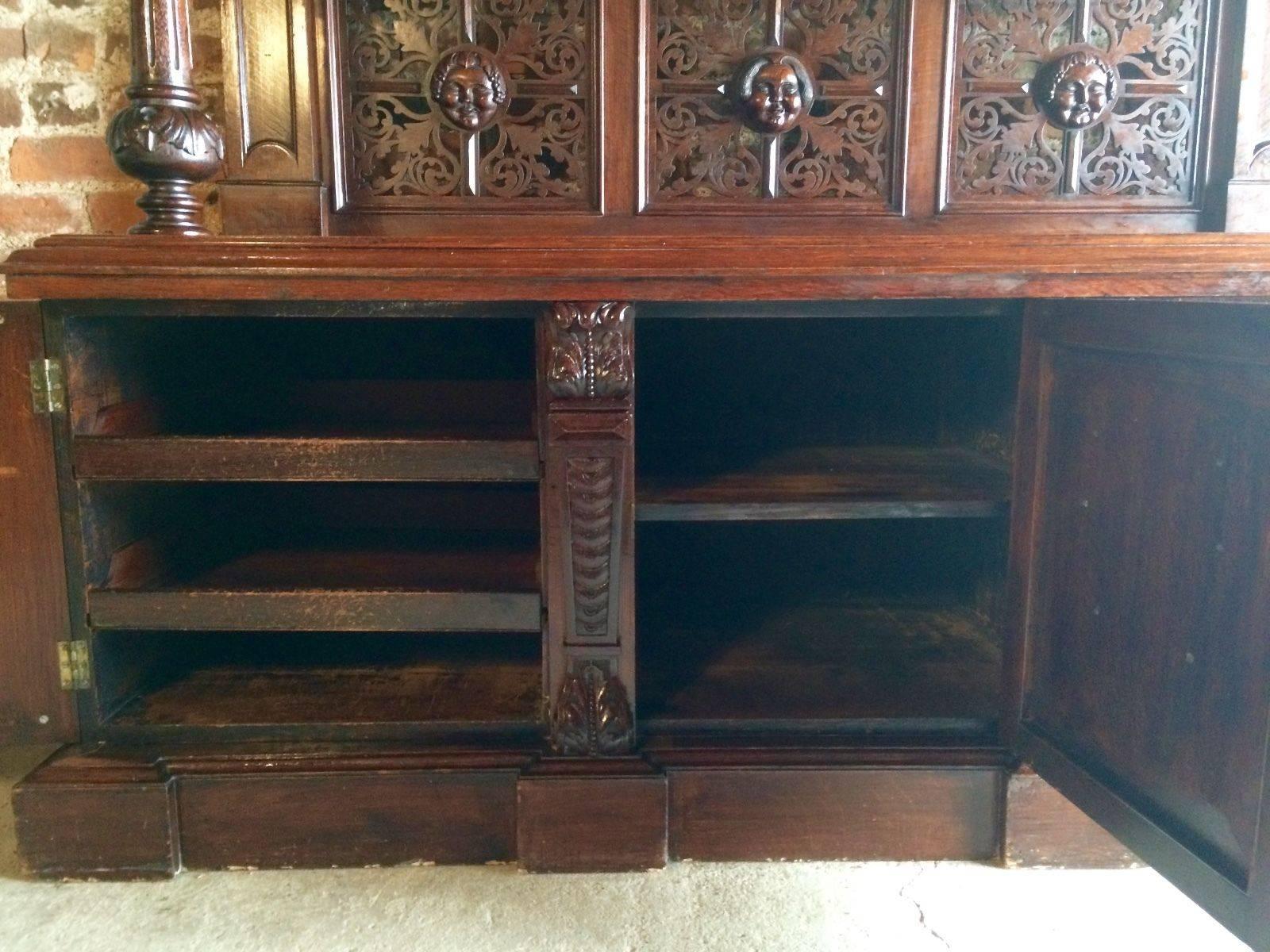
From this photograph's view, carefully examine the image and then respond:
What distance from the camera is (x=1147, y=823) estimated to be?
1.19 meters

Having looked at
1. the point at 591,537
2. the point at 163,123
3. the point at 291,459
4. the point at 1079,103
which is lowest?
the point at 591,537

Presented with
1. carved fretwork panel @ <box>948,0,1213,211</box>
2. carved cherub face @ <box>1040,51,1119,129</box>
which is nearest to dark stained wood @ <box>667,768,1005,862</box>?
carved fretwork panel @ <box>948,0,1213,211</box>

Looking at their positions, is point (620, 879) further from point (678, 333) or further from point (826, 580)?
point (678, 333)

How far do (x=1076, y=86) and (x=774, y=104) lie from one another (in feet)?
1.92

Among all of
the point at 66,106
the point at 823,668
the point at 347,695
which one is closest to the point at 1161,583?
the point at 823,668

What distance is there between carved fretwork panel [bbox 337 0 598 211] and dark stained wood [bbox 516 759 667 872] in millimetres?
1060

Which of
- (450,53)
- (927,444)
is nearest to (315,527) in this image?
(450,53)

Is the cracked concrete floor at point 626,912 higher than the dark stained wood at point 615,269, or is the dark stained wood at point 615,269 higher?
the dark stained wood at point 615,269

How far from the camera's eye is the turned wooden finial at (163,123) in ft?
4.82

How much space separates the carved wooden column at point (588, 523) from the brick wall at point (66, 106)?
1048 millimetres

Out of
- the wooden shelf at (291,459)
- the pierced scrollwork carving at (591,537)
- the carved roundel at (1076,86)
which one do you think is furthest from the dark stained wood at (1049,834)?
the carved roundel at (1076,86)

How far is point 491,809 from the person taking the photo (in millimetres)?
1572

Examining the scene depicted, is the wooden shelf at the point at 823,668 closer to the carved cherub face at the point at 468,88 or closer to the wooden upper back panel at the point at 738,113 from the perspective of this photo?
the wooden upper back panel at the point at 738,113

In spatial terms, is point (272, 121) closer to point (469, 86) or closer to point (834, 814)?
point (469, 86)
